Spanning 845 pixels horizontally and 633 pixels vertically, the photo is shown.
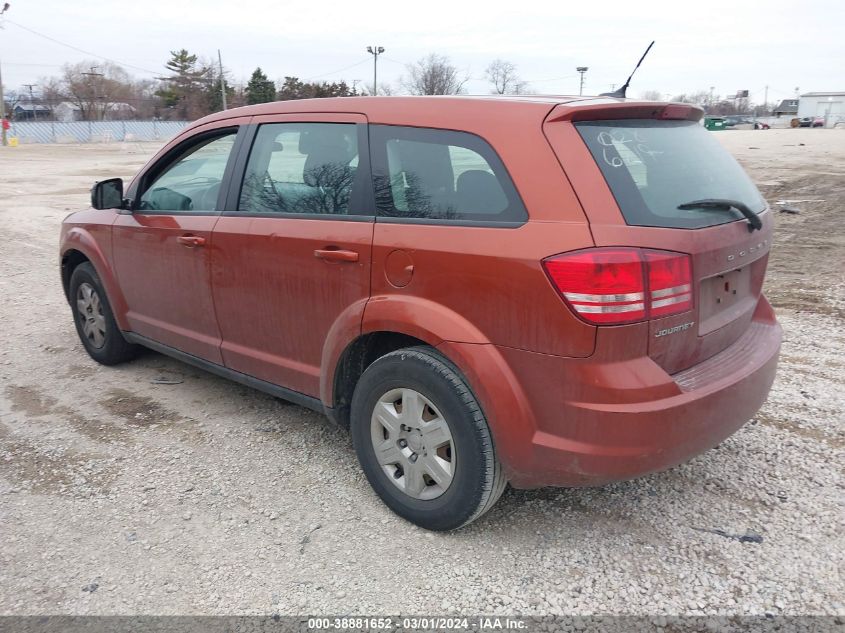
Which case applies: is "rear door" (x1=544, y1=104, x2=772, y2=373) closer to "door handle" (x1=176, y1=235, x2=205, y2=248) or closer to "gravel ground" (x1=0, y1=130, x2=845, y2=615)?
"gravel ground" (x1=0, y1=130, x2=845, y2=615)

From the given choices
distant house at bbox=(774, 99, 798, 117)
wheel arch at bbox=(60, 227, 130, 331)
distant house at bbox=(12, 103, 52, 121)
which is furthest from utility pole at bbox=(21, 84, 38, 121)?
distant house at bbox=(774, 99, 798, 117)

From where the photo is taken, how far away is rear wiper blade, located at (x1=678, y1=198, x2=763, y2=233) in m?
2.65

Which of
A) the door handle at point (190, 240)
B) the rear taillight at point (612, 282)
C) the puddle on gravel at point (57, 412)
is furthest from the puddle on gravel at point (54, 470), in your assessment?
the rear taillight at point (612, 282)

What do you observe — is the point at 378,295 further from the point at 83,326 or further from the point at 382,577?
the point at 83,326

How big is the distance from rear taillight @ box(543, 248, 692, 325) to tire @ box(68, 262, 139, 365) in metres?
3.57

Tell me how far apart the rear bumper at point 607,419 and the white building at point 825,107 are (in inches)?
3555

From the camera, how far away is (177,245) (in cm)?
395

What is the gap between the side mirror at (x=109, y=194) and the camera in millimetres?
4379

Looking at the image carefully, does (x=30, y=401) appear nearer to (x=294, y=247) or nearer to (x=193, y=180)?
(x=193, y=180)

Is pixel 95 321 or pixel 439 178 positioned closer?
pixel 439 178

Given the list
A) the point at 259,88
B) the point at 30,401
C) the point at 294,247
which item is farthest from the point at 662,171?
the point at 259,88

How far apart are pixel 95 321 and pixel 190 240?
5.47ft

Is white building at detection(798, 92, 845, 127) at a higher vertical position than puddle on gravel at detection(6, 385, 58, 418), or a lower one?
higher

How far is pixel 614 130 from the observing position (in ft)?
8.71
